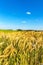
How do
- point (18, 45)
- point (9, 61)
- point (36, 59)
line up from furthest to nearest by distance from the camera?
point (36, 59)
point (18, 45)
point (9, 61)

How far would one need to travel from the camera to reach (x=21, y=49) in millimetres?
1585

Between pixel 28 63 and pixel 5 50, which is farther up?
pixel 5 50

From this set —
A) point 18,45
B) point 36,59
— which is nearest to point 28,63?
point 36,59

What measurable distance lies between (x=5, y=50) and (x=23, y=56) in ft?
0.56

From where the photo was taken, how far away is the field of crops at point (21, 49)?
1.50 meters

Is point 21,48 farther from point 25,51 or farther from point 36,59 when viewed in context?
point 36,59

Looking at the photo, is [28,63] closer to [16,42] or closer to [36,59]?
[36,59]

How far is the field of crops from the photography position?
4.91 feet

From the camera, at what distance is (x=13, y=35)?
1790mm

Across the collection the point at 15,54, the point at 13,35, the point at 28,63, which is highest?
the point at 13,35

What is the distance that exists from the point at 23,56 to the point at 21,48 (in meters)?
0.07

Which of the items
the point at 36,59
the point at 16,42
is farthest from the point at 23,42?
the point at 36,59

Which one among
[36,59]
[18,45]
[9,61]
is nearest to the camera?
[9,61]

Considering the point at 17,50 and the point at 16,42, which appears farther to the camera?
the point at 16,42
